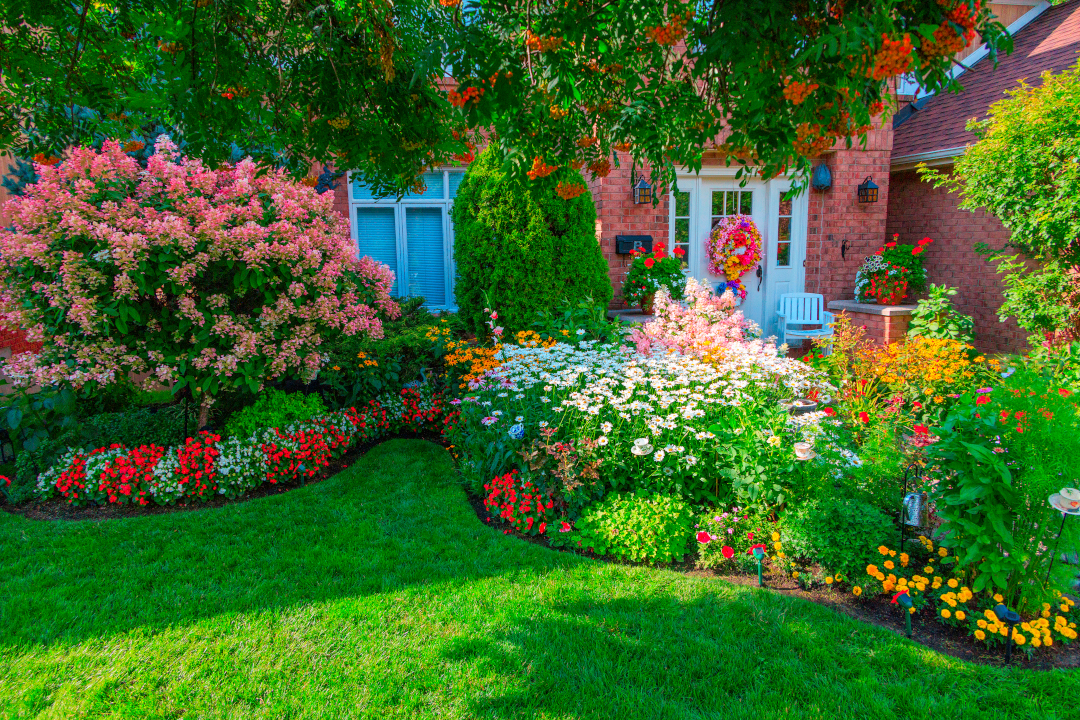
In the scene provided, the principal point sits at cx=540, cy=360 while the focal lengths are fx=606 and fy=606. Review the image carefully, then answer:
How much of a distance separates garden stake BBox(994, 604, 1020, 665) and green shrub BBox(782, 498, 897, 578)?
56 cm

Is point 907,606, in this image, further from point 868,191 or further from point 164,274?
point 868,191

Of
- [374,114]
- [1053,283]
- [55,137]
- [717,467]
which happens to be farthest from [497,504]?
[1053,283]

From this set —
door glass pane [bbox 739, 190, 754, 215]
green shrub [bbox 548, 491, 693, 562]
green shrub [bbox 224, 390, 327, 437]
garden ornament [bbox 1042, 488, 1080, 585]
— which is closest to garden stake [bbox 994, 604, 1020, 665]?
garden ornament [bbox 1042, 488, 1080, 585]

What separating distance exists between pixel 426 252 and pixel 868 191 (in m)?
5.85

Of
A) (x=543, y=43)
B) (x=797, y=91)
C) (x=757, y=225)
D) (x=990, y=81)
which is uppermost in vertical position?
(x=990, y=81)

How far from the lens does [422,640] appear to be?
270 cm

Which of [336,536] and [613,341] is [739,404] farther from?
[336,536]

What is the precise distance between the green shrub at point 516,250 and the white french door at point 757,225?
2100 millimetres

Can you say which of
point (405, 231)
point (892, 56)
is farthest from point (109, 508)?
point (892, 56)

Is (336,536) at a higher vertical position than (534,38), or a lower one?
lower

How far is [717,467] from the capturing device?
3.55m

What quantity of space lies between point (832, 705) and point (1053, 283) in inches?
215

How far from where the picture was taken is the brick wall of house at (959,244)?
7598 millimetres

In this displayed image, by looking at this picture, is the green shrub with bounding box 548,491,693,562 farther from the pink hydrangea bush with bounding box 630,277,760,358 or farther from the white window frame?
the white window frame
